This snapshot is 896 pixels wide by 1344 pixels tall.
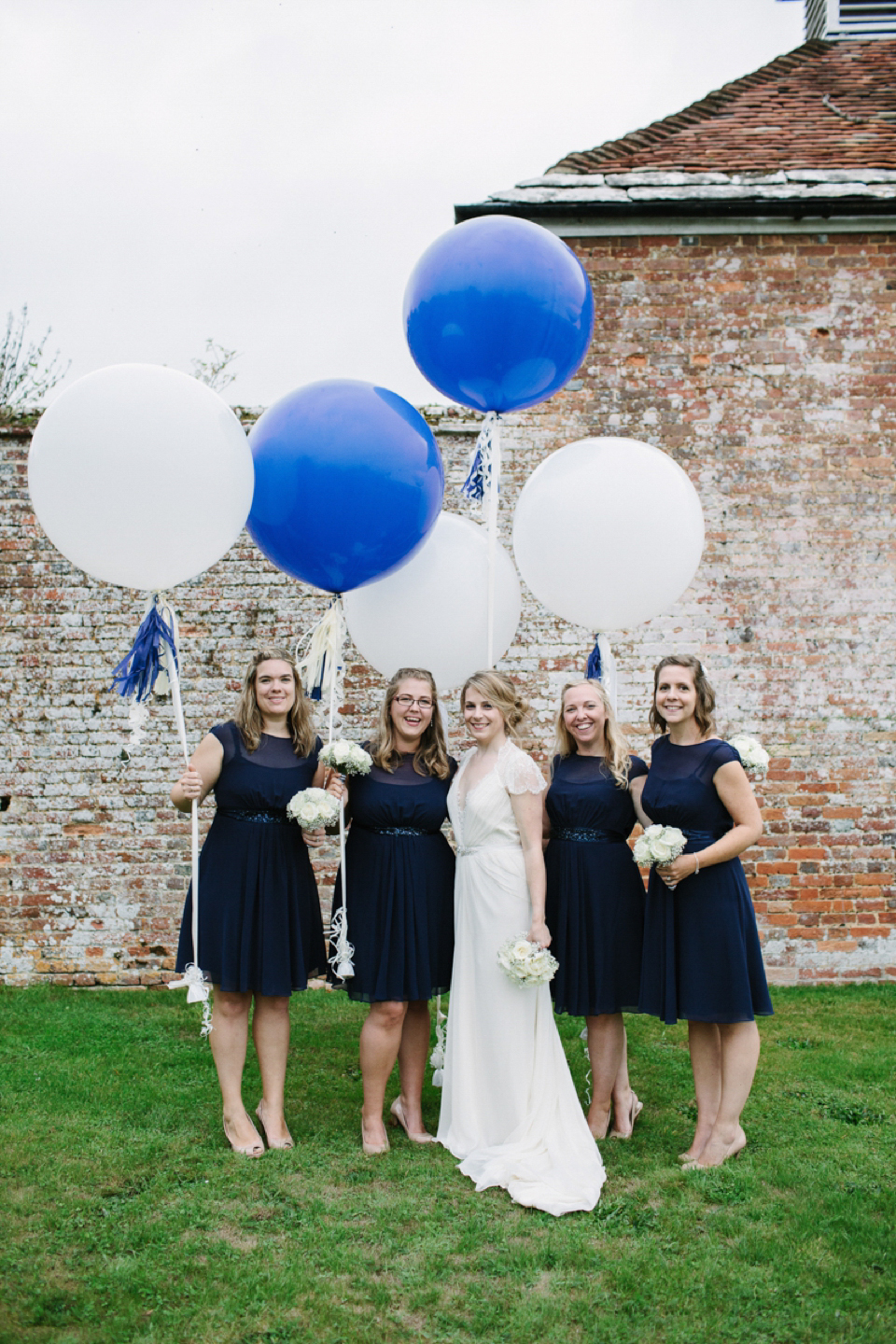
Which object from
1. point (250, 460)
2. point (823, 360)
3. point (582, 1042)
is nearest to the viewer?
point (250, 460)

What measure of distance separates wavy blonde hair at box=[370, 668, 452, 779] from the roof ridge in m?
4.17

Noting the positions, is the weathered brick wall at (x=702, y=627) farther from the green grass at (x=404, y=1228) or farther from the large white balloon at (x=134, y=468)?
the large white balloon at (x=134, y=468)

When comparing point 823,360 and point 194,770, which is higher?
point 823,360

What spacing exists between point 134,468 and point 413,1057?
243 centimetres

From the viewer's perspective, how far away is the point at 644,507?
149 inches

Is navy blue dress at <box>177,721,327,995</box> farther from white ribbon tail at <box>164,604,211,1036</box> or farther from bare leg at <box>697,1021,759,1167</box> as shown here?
bare leg at <box>697,1021,759,1167</box>

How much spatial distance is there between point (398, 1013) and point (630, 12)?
6.08 m

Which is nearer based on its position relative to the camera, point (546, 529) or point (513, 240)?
point (513, 240)

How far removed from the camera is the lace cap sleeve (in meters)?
3.60

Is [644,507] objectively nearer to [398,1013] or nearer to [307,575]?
[307,575]

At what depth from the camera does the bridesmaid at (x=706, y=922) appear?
3424 millimetres

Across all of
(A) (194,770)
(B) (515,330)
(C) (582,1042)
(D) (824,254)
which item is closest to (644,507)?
(B) (515,330)

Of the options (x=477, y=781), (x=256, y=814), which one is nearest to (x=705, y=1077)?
(x=477, y=781)

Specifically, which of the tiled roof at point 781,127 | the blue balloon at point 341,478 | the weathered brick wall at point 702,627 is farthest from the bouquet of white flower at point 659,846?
the tiled roof at point 781,127
